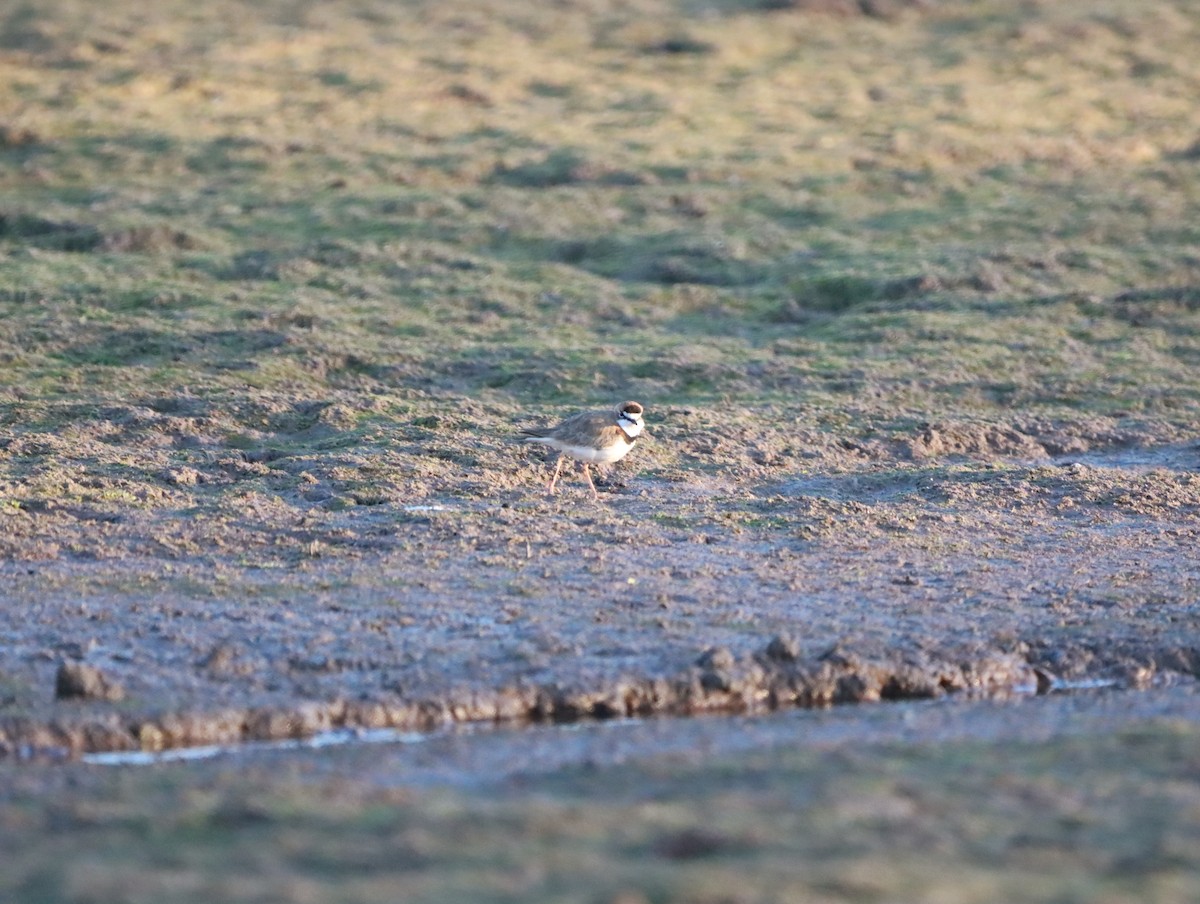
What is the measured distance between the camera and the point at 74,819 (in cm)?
598

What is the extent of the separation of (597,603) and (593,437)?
2267 millimetres

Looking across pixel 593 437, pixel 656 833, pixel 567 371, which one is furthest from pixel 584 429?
pixel 656 833

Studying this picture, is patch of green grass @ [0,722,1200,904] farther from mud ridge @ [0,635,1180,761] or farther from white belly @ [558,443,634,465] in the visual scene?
white belly @ [558,443,634,465]

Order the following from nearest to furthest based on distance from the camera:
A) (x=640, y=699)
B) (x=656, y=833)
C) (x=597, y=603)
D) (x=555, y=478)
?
(x=656, y=833) < (x=640, y=699) < (x=597, y=603) < (x=555, y=478)

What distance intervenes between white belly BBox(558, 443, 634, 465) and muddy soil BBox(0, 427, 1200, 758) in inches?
12.0

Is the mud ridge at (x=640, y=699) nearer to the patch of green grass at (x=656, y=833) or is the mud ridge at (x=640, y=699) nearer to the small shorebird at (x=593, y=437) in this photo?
the patch of green grass at (x=656, y=833)

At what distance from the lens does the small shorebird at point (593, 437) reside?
11.2 meters

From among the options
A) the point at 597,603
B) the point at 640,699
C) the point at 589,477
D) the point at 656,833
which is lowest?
the point at 589,477

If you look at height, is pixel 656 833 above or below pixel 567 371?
above

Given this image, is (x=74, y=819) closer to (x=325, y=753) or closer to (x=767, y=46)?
(x=325, y=753)

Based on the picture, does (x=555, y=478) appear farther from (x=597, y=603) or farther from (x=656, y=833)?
(x=656, y=833)

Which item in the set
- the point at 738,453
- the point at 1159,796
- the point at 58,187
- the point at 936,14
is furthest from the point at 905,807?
the point at 936,14

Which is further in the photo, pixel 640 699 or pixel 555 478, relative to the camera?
pixel 555 478

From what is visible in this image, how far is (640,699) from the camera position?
787 centimetres
